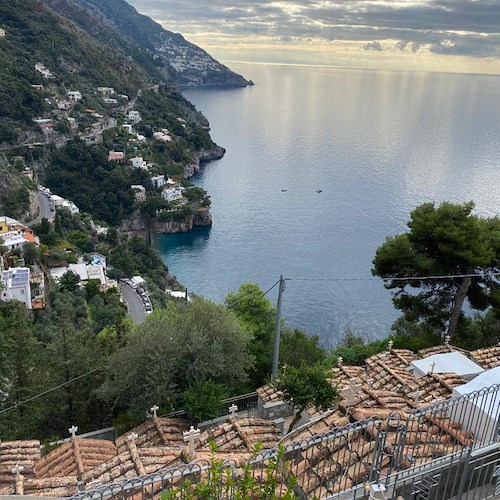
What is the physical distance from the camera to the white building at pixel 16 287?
89.2 feet

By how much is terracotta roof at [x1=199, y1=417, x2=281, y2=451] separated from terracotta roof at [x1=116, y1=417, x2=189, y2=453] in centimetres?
96

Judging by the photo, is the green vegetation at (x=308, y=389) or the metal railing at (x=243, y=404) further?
the metal railing at (x=243, y=404)

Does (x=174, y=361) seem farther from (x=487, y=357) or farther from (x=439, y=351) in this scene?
(x=487, y=357)

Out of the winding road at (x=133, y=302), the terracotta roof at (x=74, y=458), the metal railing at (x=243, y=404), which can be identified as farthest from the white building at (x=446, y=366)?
the winding road at (x=133, y=302)

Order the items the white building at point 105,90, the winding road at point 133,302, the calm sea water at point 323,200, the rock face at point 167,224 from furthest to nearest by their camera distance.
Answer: the white building at point 105,90, the rock face at point 167,224, the calm sea water at point 323,200, the winding road at point 133,302

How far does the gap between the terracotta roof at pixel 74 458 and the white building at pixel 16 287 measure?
21037 millimetres

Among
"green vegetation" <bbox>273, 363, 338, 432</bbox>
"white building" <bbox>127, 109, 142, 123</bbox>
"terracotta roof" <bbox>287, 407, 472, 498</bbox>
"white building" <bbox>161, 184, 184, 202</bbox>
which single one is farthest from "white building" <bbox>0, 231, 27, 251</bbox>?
"white building" <bbox>127, 109, 142, 123</bbox>

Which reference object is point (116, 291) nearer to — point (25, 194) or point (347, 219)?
point (25, 194)

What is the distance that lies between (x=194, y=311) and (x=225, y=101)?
508 feet

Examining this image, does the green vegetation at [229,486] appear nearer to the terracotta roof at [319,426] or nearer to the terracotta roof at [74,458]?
the terracotta roof at [319,426]

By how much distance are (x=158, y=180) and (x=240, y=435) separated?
185 ft

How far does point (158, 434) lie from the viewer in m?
8.94

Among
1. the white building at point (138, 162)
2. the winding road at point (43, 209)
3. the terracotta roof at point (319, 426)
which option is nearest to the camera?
the terracotta roof at point (319, 426)

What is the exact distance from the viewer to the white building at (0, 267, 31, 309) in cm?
2719
